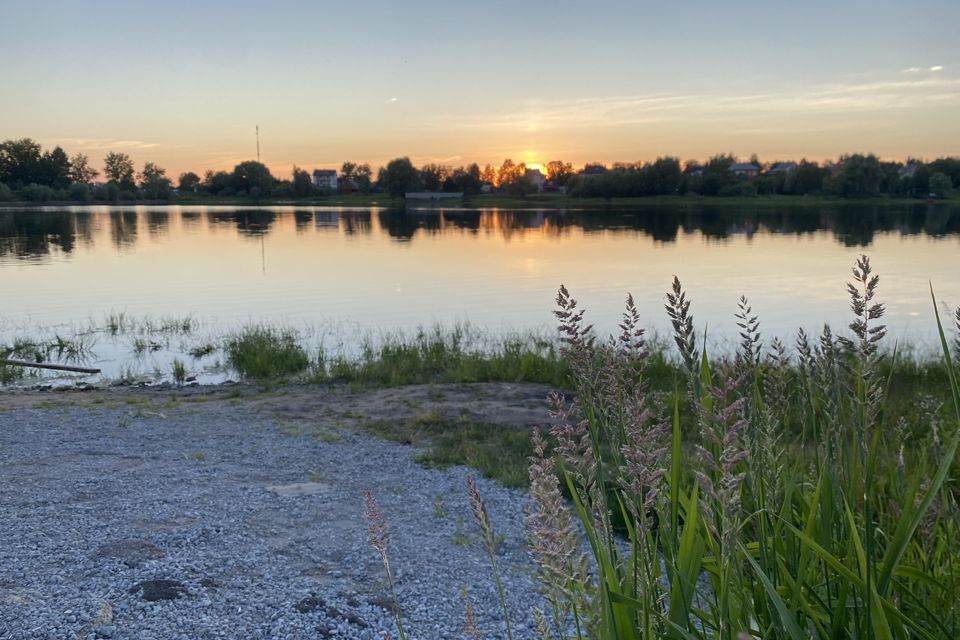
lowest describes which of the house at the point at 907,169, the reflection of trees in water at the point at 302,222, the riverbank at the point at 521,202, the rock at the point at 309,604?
the rock at the point at 309,604

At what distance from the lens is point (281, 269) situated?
141 feet

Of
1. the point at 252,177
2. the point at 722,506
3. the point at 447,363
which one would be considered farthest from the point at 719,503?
the point at 252,177

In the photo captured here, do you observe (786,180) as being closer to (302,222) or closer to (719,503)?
(302,222)

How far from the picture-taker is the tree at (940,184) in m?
118

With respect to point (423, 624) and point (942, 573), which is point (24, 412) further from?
point (942, 573)

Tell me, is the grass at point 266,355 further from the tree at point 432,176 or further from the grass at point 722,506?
the tree at point 432,176

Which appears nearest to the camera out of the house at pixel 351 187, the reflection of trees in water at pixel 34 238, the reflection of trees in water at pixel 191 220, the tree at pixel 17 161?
the reflection of trees in water at pixel 34 238

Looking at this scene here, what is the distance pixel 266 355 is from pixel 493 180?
170 metres

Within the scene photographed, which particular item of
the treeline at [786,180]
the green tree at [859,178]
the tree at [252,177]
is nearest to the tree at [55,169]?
the tree at [252,177]

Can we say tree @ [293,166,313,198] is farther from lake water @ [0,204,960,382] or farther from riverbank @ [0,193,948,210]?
lake water @ [0,204,960,382]

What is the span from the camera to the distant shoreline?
120000 millimetres

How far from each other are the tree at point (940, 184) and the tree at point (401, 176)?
4013 inches

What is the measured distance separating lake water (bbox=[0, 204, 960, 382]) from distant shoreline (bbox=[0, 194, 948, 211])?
5037cm

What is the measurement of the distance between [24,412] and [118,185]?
18622cm
